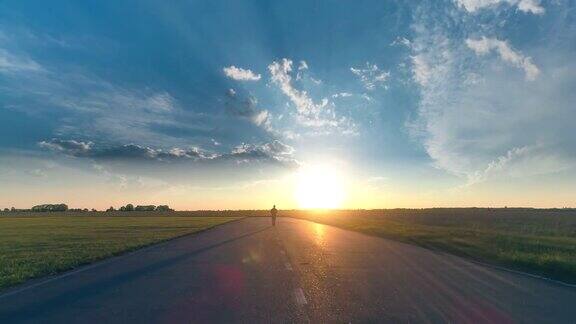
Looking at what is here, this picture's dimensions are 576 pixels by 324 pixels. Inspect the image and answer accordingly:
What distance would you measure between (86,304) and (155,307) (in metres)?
1.34

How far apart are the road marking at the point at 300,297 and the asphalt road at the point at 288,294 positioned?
0.04 meters

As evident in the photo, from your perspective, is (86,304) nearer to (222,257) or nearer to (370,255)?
(222,257)

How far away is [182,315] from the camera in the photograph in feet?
25.2

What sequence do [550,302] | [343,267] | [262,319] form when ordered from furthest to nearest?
1. [343,267]
2. [550,302]
3. [262,319]

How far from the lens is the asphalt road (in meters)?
7.71

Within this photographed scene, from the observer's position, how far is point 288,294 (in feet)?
31.9

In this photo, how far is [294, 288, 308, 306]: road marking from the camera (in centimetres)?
884

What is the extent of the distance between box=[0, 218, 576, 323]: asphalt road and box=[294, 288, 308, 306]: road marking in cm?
4

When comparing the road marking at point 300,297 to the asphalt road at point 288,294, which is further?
the road marking at point 300,297

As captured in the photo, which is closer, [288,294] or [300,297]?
[300,297]

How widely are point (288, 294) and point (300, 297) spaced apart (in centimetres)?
42

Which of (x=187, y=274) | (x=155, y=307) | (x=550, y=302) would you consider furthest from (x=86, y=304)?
(x=550, y=302)

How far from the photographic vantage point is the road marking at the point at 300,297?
8.84 m

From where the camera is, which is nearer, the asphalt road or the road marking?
the asphalt road
